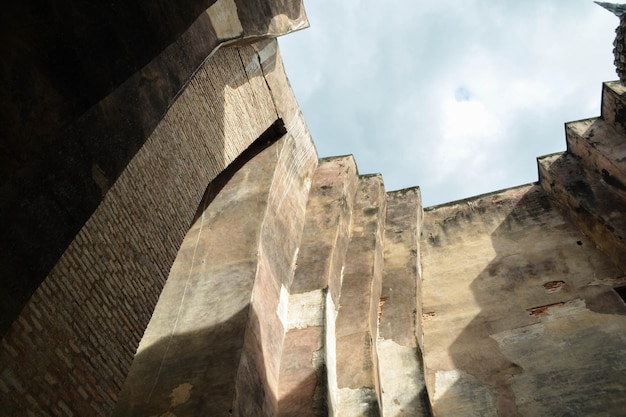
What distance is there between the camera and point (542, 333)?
6.11 m

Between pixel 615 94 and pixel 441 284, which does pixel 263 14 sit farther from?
pixel 615 94

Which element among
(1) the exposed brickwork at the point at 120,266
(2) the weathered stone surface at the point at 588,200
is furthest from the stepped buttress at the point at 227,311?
(2) the weathered stone surface at the point at 588,200

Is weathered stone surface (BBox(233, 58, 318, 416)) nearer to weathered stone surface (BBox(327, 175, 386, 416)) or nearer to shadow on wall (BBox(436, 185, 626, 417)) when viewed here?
weathered stone surface (BBox(327, 175, 386, 416))

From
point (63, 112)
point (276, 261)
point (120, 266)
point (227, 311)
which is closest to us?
point (63, 112)

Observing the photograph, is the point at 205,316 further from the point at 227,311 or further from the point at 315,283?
the point at 315,283

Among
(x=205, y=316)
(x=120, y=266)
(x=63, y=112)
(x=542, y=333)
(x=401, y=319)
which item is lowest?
(x=542, y=333)

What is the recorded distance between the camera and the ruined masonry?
173 centimetres

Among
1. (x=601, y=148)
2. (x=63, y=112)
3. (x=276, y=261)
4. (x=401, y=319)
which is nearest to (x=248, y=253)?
(x=276, y=261)

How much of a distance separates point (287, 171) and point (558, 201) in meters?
4.48

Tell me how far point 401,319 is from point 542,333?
69.0 inches

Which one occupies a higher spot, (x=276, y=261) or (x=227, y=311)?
(x=227, y=311)

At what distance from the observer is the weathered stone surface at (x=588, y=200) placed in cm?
681

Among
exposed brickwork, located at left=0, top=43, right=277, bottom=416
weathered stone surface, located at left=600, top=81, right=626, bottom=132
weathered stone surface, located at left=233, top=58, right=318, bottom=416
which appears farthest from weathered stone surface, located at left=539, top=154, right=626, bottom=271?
exposed brickwork, located at left=0, top=43, right=277, bottom=416

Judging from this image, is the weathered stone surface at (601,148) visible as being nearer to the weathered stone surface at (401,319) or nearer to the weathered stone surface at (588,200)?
the weathered stone surface at (588,200)
